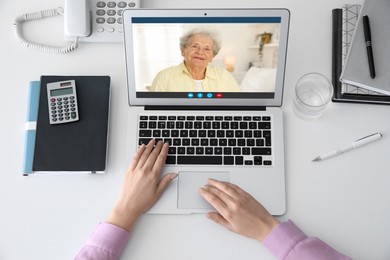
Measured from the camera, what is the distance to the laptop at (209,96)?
0.85 metres

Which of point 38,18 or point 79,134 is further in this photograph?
point 38,18

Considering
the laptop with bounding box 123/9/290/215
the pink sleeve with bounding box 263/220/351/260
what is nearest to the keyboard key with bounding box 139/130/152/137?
the laptop with bounding box 123/9/290/215

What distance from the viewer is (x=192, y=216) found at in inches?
34.4

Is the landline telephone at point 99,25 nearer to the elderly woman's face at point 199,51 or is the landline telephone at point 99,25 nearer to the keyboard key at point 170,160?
the elderly woman's face at point 199,51

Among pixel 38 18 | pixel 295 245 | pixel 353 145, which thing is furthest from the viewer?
pixel 38 18

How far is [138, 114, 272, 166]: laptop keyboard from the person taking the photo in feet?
2.96

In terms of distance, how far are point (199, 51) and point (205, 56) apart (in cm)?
2

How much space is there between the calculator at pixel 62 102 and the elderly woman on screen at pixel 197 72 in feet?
0.62

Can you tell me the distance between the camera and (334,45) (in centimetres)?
98

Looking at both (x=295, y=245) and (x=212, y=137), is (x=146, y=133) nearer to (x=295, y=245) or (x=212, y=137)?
(x=212, y=137)

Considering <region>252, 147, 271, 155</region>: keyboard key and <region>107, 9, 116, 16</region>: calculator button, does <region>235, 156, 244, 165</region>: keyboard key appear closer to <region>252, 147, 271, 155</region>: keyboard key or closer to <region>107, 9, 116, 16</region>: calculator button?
<region>252, 147, 271, 155</region>: keyboard key

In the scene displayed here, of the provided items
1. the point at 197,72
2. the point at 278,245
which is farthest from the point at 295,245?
the point at 197,72

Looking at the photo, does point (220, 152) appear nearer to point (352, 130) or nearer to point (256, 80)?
point (256, 80)

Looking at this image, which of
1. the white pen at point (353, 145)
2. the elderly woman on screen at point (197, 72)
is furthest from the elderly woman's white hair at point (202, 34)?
the white pen at point (353, 145)
